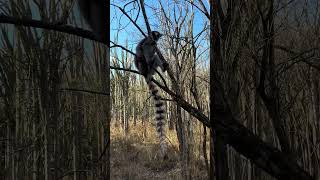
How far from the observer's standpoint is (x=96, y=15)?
110cm

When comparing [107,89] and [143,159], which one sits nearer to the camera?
[107,89]

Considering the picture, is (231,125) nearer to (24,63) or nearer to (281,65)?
(281,65)

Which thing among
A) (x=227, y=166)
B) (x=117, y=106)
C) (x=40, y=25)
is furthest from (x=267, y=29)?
(x=117, y=106)

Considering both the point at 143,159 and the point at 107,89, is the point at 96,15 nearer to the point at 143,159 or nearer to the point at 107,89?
the point at 107,89

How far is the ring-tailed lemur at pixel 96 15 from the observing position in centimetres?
105

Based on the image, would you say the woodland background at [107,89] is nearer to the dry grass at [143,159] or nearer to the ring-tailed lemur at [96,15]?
→ the ring-tailed lemur at [96,15]

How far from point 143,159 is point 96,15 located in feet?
11.0

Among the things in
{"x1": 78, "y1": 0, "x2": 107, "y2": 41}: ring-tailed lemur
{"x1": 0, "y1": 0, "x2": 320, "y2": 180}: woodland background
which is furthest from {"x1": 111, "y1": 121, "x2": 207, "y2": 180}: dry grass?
{"x1": 78, "y1": 0, "x2": 107, "y2": 41}: ring-tailed lemur

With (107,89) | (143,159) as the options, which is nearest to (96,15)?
(107,89)

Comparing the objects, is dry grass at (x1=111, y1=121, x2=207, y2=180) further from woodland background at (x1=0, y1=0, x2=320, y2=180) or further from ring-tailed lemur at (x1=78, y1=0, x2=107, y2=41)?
ring-tailed lemur at (x1=78, y1=0, x2=107, y2=41)

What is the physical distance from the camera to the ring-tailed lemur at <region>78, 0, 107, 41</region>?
3.44 ft

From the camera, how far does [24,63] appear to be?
A: 2.91 ft

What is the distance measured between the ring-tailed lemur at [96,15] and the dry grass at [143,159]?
2471 mm

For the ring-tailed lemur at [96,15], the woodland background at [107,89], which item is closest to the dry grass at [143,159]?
the woodland background at [107,89]
